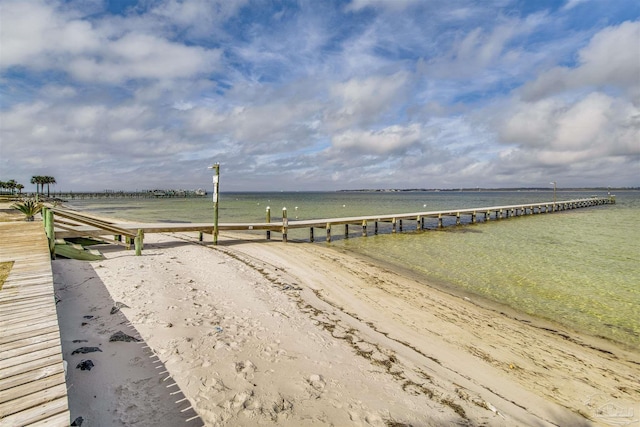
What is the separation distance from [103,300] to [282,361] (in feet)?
15.4

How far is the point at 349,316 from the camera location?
7.58 m

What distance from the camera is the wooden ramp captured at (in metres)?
2.45

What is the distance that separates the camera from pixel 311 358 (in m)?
5.16

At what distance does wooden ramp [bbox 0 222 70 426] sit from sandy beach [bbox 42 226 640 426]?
798 mm

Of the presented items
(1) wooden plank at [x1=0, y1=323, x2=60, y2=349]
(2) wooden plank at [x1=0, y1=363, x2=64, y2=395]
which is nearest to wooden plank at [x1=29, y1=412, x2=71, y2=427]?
(2) wooden plank at [x1=0, y1=363, x2=64, y2=395]

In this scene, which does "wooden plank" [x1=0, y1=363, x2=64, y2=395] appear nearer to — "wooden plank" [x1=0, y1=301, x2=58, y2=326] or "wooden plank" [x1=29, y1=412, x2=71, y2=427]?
"wooden plank" [x1=29, y1=412, x2=71, y2=427]

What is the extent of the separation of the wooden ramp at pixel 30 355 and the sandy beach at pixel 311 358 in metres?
0.80

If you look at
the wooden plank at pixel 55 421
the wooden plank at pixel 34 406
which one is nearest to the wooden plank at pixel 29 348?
the wooden plank at pixel 34 406

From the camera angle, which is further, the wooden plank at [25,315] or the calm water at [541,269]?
the calm water at [541,269]

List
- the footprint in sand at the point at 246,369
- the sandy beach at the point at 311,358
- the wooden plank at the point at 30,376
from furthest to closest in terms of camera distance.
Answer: the footprint in sand at the point at 246,369, the sandy beach at the point at 311,358, the wooden plank at the point at 30,376

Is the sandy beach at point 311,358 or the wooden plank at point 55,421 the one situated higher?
the wooden plank at point 55,421

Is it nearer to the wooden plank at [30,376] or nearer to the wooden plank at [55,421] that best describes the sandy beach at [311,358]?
the wooden plank at [30,376]

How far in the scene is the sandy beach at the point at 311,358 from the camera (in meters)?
3.89

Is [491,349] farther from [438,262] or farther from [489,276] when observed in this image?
[438,262]
